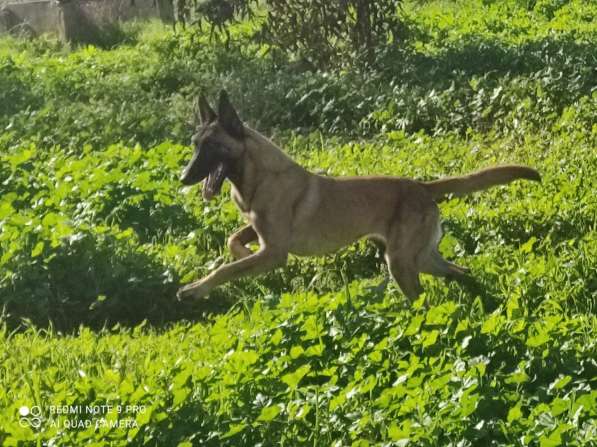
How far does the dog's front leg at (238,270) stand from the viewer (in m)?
8.08

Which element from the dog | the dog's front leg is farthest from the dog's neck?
the dog's front leg

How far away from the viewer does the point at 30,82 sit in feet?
52.1

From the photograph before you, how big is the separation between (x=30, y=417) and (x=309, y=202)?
2.75 m

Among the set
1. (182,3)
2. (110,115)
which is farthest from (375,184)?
(182,3)

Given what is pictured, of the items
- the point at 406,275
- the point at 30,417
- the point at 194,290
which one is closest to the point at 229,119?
the point at 194,290

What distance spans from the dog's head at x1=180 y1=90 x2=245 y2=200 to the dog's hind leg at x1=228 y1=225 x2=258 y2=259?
1.17 ft

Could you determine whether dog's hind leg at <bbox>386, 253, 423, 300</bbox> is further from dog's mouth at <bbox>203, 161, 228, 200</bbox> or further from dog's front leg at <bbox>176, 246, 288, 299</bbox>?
dog's mouth at <bbox>203, 161, 228, 200</bbox>

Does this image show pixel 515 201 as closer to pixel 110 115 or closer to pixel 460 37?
pixel 110 115

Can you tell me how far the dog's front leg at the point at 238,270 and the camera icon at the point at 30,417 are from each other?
2.02m

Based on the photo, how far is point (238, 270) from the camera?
26.6 ft

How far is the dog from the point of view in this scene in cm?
816

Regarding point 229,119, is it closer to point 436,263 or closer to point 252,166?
point 252,166

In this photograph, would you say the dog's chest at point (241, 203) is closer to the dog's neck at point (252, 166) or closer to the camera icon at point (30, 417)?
the dog's neck at point (252, 166)

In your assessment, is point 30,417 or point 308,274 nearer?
point 30,417
